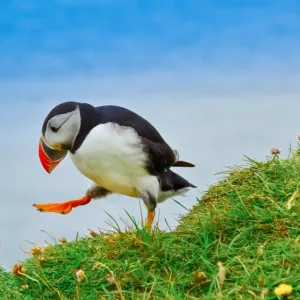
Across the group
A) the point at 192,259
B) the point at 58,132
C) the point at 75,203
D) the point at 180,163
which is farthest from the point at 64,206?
the point at 192,259

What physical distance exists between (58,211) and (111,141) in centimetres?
91

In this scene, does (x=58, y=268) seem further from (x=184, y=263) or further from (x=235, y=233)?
(x=235, y=233)

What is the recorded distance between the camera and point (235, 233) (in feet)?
13.8

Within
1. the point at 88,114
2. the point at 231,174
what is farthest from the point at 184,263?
the point at 231,174

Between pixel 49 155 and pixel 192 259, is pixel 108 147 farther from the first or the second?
pixel 192 259

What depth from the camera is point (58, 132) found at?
455 cm

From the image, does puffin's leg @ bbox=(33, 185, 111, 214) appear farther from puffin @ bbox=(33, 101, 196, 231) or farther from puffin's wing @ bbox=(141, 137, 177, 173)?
puffin's wing @ bbox=(141, 137, 177, 173)

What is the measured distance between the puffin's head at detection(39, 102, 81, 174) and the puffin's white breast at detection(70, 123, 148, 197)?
0.34 feet

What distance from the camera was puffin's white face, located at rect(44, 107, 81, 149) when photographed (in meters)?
4.52

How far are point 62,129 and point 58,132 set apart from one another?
1.6 inches

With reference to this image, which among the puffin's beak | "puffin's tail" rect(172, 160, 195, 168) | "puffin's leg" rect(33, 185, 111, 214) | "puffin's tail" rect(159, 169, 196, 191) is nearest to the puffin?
the puffin's beak

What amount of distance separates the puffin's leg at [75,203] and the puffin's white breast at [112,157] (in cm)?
39

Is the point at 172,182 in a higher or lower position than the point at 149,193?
higher

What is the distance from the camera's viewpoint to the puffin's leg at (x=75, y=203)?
5023mm
